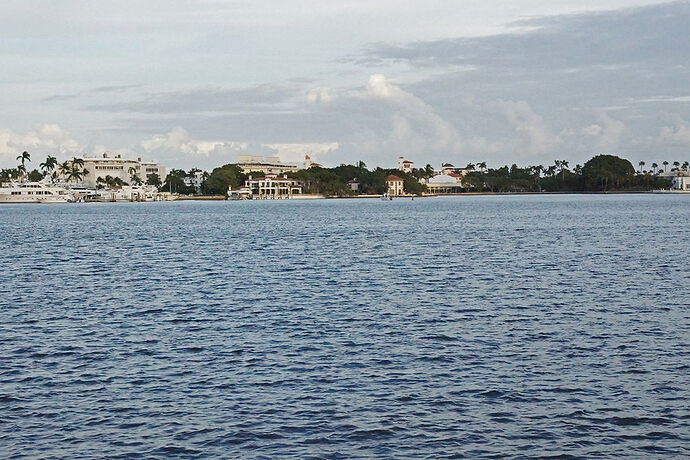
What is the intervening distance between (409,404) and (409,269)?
108 feet

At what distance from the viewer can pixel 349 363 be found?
25859 millimetres

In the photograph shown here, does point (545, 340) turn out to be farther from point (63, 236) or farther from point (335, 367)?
point (63, 236)

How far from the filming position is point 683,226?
340 feet

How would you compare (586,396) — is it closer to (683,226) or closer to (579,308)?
(579,308)

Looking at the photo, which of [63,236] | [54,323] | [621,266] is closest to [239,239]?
[63,236]

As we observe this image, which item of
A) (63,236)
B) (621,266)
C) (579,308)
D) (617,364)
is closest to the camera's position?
(617,364)

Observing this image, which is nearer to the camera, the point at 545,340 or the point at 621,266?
the point at 545,340

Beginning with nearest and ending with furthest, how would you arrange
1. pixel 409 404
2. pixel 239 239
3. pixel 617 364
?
1. pixel 409 404
2. pixel 617 364
3. pixel 239 239

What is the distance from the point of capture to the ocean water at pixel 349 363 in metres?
19.0

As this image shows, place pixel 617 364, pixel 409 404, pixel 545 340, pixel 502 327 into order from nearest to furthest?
pixel 409 404
pixel 617 364
pixel 545 340
pixel 502 327

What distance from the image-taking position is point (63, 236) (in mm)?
100938

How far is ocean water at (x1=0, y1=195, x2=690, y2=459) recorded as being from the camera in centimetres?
1895

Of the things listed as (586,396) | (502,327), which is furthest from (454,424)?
(502,327)

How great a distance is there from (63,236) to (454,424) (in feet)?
290
